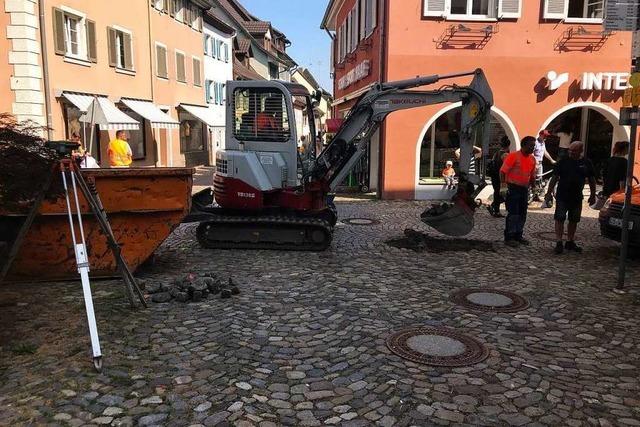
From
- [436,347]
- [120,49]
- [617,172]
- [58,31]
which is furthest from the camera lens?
[120,49]

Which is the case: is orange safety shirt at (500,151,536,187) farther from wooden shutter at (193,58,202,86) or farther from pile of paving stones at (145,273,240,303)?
wooden shutter at (193,58,202,86)

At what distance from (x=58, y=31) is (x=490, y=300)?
644 inches

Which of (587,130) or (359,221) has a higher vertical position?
(587,130)

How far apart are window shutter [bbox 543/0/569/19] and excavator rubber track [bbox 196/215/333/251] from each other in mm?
9523

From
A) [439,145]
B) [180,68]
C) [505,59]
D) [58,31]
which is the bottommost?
[439,145]

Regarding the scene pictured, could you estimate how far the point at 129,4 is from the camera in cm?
2209

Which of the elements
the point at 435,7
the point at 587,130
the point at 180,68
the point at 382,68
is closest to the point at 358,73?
the point at 382,68

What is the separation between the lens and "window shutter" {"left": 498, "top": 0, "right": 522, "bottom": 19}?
13.9 metres

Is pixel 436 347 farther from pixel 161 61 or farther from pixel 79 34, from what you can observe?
pixel 161 61

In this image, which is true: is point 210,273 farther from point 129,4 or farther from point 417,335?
point 129,4

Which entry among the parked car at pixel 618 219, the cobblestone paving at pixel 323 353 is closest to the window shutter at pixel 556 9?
the parked car at pixel 618 219

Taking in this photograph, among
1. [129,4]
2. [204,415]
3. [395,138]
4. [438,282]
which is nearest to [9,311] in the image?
[204,415]

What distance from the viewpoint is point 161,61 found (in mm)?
25438

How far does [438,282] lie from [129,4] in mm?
20085
